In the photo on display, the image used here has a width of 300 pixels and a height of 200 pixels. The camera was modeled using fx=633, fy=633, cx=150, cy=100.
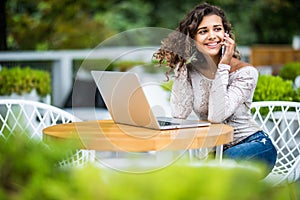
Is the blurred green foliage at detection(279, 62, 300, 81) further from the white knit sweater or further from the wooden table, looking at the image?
the wooden table

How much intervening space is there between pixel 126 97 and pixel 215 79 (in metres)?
0.54

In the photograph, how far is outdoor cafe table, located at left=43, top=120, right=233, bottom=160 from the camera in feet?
7.55

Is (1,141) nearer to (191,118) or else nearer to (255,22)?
(191,118)

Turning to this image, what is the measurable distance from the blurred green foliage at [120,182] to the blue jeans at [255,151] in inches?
67.1

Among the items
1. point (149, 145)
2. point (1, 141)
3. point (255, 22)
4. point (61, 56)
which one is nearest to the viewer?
point (1, 141)

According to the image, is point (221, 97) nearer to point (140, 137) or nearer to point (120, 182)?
point (140, 137)

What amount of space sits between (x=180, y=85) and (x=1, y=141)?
1.84m

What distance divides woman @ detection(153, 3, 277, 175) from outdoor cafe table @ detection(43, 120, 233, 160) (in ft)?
0.57

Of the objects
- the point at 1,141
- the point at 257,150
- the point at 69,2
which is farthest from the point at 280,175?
the point at 69,2

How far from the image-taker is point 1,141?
126cm

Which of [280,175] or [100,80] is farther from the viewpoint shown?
[280,175]

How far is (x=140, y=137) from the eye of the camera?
2398 millimetres

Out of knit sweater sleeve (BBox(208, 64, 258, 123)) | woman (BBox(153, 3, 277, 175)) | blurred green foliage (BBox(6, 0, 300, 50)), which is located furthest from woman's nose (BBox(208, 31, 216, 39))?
blurred green foliage (BBox(6, 0, 300, 50))

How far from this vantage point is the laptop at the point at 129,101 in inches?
93.4
